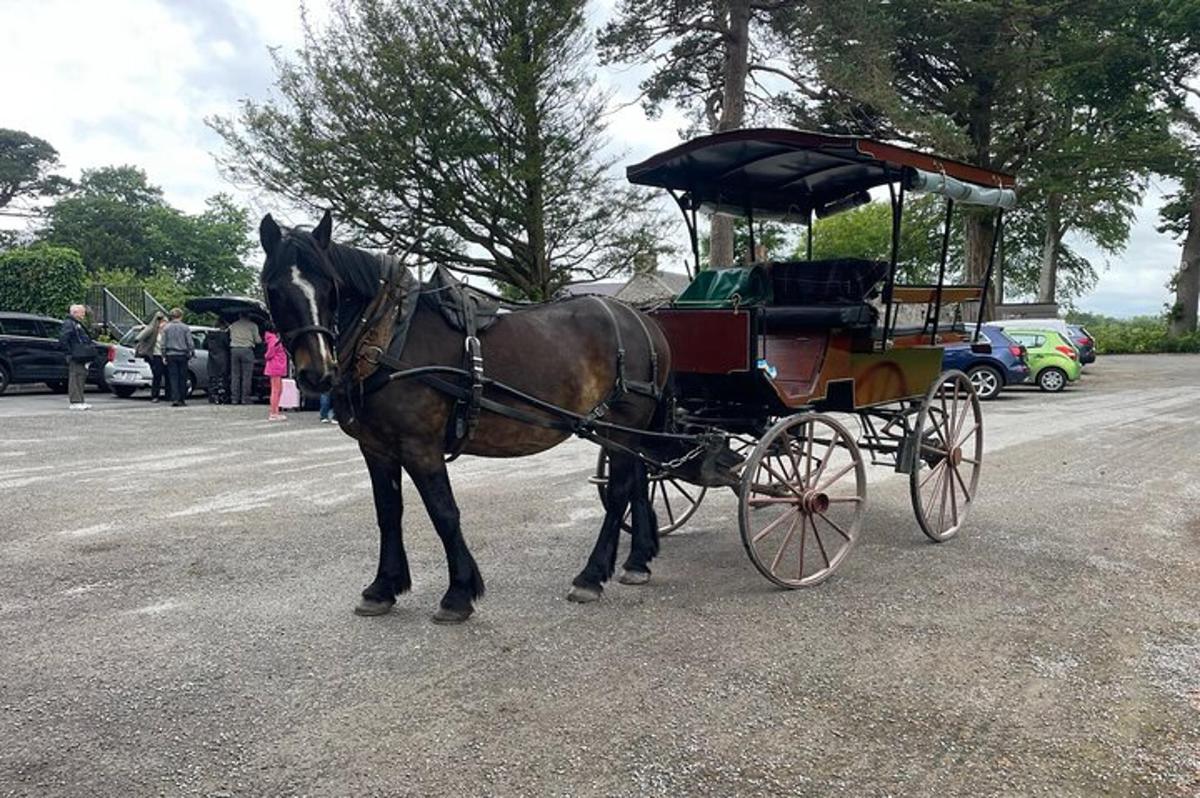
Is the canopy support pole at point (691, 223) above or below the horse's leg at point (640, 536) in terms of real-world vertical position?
above

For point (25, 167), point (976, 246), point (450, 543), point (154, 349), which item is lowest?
point (450, 543)

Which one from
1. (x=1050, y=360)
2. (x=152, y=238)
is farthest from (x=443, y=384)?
(x=152, y=238)

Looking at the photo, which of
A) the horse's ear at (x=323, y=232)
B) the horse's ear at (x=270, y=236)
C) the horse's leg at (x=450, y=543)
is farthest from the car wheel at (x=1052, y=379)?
the horse's ear at (x=270, y=236)

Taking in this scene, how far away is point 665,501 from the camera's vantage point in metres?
6.38

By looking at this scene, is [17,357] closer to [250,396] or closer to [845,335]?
[250,396]

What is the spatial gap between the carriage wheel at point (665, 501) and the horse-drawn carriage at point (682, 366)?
0.06 m

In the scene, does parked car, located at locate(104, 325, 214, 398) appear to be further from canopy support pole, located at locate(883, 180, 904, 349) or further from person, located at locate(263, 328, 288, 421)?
canopy support pole, located at locate(883, 180, 904, 349)

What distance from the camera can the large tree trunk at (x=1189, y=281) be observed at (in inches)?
1348

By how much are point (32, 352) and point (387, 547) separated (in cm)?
1719

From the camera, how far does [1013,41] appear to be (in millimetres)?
22266

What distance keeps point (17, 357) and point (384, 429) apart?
1741cm

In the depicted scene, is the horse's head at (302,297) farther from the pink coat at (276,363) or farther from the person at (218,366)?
the person at (218,366)

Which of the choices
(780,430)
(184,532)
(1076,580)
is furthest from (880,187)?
(184,532)

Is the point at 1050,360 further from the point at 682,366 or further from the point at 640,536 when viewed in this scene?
the point at 640,536
